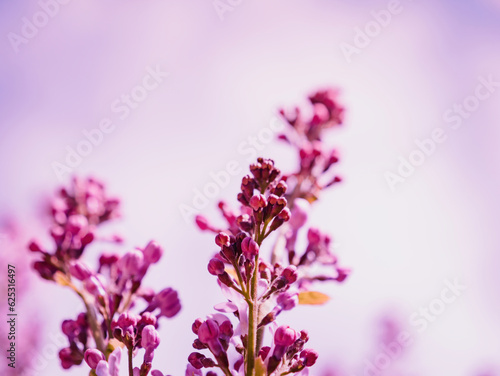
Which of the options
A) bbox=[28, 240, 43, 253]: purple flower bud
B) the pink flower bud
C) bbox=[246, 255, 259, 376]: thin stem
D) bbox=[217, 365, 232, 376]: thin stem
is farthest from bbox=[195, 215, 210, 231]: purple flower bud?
bbox=[28, 240, 43, 253]: purple flower bud

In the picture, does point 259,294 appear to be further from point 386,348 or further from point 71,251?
point 386,348

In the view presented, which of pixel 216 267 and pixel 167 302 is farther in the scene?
pixel 167 302

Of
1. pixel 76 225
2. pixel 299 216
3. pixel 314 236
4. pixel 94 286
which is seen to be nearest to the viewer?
pixel 94 286

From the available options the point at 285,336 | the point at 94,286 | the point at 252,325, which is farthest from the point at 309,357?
the point at 94,286

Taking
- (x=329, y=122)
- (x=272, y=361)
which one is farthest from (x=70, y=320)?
(x=329, y=122)

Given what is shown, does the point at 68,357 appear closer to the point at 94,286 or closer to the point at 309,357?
the point at 94,286

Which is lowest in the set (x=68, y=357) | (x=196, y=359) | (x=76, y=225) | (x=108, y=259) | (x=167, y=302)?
(x=68, y=357)

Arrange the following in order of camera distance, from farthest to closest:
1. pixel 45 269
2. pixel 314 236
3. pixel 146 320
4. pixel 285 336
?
pixel 45 269 → pixel 314 236 → pixel 146 320 → pixel 285 336
